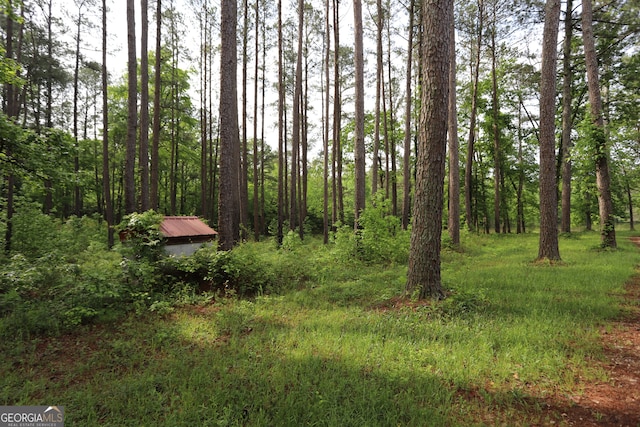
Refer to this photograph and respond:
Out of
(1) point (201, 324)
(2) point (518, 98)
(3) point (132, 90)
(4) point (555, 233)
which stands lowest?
(1) point (201, 324)

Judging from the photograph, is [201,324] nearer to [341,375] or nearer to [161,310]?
[161,310]

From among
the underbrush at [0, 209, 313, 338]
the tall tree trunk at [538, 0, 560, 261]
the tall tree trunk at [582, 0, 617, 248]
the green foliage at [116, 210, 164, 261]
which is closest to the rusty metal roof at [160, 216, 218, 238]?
the green foliage at [116, 210, 164, 261]

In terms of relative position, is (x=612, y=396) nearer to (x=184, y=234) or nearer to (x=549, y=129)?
→ (x=549, y=129)

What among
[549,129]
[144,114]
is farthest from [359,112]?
[144,114]

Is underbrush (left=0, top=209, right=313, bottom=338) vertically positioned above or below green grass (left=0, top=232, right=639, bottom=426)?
above

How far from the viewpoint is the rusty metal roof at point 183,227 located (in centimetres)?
941

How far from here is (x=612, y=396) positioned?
2.70m

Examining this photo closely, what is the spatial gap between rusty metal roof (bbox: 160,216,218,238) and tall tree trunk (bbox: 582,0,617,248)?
49.7ft

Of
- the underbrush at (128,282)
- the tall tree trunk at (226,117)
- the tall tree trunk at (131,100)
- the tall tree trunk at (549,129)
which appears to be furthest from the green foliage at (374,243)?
the tall tree trunk at (131,100)

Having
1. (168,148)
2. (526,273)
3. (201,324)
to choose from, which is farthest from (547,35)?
(168,148)

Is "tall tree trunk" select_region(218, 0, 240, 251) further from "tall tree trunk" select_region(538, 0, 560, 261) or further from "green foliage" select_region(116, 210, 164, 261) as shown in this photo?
"tall tree trunk" select_region(538, 0, 560, 261)

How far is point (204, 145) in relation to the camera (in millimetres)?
20156

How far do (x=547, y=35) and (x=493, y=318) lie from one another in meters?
8.71

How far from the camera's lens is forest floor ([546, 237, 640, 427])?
240 cm
